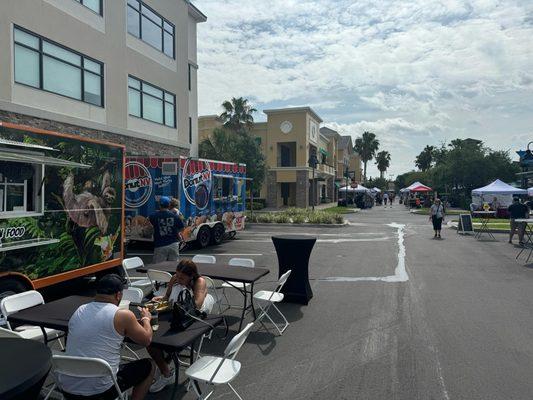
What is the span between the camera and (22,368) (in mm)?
2393

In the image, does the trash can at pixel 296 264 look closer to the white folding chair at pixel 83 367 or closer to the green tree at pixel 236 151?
the white folding chair at pixel 83 367

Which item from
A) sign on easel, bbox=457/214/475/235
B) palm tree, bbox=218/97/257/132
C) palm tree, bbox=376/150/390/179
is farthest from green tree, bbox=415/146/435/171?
sign on easel, bbox=457/214/475/235

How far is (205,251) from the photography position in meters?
13.6

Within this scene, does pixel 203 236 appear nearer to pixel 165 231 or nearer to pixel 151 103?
pixel 165 231

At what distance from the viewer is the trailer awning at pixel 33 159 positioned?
5250 millimetres

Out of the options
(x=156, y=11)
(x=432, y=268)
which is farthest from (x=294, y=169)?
(x=432, y=268)

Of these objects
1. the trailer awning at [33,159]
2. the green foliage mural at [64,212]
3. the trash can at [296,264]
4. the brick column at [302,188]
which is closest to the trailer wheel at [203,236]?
the green foliage mural at [64,212]

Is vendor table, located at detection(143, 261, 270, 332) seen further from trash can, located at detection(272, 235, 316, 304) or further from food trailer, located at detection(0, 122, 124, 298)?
food trailer, located at detection(0, 122, 124, 298)

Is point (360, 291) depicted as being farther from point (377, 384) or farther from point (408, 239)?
point (408, 239)

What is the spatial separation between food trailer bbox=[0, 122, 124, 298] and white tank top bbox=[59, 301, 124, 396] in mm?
2906

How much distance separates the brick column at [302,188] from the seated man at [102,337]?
3778 cm

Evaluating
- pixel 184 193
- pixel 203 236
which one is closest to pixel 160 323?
pixel 184 193

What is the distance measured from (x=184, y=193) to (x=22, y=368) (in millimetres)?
10258

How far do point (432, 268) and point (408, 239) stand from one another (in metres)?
6.44
